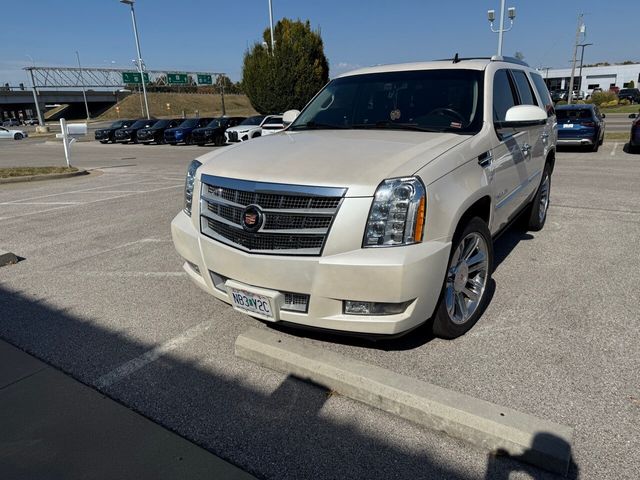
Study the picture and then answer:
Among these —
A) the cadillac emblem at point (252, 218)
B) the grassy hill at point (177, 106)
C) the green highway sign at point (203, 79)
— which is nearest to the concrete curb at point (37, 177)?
the cadillac emblem at point (252, 218)

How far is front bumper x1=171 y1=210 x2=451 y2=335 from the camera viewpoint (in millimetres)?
2594

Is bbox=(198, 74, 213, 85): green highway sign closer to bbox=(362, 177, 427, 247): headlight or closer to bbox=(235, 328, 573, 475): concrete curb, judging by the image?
bbox=(235, 328, 573, 475): concrete curb

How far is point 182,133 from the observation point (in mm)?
27500

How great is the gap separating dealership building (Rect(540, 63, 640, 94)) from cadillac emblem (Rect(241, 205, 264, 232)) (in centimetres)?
10145

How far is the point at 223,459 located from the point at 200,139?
2597 centimetres

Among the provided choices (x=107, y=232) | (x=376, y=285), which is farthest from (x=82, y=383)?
(x=107, y=232)

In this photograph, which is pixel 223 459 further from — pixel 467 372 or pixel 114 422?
pixel 467 372

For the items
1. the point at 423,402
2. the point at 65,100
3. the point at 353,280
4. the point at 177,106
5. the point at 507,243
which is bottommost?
the point at 507,243

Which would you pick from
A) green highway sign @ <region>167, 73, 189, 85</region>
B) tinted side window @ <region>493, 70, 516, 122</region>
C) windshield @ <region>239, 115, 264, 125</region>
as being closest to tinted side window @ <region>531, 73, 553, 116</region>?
tinted side window @ <region>493, 70, 516, 122</region>

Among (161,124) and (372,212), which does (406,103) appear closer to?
(372,212)

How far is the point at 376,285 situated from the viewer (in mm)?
2604

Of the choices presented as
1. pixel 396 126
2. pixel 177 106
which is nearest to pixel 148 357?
pixel 396 126

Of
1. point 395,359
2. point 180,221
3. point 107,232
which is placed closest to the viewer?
point 395,359

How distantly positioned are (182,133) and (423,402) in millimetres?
27395
